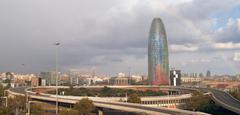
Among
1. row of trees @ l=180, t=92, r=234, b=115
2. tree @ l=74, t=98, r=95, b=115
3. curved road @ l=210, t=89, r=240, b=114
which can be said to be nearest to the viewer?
tree @ l=74, t=98, r=95, b=115

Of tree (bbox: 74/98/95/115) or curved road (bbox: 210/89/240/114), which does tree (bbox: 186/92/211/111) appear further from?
tree (bbox: 74/98/95/115)

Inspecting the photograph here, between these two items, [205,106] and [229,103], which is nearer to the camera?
[229,103]

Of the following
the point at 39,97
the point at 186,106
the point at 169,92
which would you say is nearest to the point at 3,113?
the point at 39,97

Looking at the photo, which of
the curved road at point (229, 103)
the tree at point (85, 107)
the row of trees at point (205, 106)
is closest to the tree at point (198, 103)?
the row of trees at point (205, 106)

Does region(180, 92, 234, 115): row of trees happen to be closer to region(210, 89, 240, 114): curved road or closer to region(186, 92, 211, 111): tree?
region(186, 92, 211, 111): tree

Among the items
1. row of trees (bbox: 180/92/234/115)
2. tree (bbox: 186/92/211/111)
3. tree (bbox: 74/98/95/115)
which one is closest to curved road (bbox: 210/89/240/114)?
row of trees (bbox: 180/92/234/115)

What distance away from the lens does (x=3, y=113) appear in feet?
226

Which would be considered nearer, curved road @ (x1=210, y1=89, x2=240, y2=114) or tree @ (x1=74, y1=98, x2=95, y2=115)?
tree @ (x1=74, y1=98, x2=95, y2=115)

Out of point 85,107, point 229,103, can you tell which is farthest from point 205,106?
point 85,107

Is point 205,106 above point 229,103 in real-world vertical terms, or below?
below

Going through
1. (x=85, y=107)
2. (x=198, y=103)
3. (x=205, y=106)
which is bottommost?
(x=205, y=106)

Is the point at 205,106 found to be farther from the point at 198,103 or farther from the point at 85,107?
the point at 85,107

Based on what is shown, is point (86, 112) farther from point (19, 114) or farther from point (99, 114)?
point (19, 114)

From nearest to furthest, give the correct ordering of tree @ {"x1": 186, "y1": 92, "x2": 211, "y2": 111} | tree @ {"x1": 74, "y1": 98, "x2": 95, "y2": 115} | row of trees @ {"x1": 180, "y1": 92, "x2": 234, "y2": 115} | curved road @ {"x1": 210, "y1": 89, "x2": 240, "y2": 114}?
tree @ {"x1": 74, "y1": 98, "x2": 95, "y2": 115} → curved road @ {"x1": 210, "y1": 89, "x2": 240, "y2": 114} → row of trees @ {"x1": 180, "y1": 92, "x2": 234, "y2": 115} → tree @ {"x1": 186, "y1": 92, "x2": 211, "y2": 111}
